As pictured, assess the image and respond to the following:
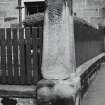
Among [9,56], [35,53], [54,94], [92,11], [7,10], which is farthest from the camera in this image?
[92,11]

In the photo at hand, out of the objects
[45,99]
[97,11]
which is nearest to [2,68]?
[45,99]

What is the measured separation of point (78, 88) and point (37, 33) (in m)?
1.21

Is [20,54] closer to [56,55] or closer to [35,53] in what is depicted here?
[35,53]

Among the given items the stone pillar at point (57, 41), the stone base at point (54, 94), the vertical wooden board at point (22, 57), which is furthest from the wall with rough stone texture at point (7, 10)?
the stone base at point (54, 94)

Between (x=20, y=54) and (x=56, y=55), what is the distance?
682mm

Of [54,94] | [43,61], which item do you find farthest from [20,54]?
[54,94]

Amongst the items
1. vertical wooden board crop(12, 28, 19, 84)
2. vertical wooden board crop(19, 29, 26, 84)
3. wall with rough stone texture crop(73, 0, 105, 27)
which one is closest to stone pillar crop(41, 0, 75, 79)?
vertical wooden board crop(19, 29, 26, 84)

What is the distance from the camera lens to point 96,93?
8062 mm

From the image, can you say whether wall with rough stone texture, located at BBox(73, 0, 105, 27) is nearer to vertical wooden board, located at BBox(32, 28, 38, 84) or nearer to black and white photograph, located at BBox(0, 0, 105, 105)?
black and white photograph, located at BBox(0, 0, 105, 105)

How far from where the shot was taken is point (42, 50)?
5.52 metres

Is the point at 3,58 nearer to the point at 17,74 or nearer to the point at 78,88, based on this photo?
the point at 17,74

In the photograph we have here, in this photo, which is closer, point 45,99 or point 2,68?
point 45,99

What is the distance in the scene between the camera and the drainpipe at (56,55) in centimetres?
529

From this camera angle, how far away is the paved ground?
7148 mm
